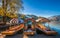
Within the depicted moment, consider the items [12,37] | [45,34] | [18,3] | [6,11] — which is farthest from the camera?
[18,3]

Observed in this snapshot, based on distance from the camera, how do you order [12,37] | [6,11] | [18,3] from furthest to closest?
[18,3], [6,11], [12,37]

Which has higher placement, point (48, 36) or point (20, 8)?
point (20, 8)

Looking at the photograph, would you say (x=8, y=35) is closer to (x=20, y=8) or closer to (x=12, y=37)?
(x=12, y=37)

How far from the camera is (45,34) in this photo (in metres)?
7.42

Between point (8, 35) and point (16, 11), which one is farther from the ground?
point (16, 11)

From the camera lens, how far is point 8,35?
7.20 meters

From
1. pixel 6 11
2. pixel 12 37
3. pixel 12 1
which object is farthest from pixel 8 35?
pixel 12 1

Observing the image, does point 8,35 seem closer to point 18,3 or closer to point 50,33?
point 50,33

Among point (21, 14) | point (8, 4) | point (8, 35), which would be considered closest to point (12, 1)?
point (8, 4)

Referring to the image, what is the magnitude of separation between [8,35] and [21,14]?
6414 millimetres

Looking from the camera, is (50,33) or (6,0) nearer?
(50,33)

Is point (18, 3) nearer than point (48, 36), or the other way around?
point (48, 36)

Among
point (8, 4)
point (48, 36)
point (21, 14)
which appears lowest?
point (48, 36)

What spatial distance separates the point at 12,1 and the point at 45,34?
6.37 metres
